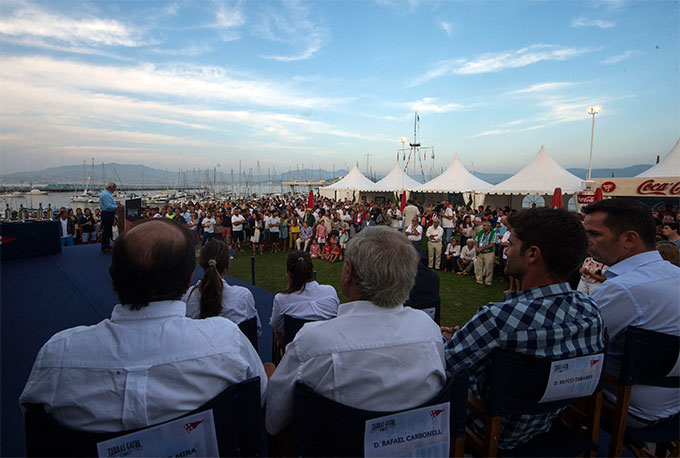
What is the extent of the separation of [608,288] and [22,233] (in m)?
9.20

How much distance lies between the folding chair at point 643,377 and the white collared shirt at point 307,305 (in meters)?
2.08


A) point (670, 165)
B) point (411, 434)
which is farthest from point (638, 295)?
point (670, 165)

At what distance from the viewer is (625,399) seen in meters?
1.80

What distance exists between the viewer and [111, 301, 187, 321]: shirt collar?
45.9 inches

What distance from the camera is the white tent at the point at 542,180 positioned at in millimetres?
14788

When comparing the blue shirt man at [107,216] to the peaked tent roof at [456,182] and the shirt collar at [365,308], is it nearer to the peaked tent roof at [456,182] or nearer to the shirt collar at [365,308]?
the shirt collar at [365,308]

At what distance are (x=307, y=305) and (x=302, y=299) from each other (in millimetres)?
86

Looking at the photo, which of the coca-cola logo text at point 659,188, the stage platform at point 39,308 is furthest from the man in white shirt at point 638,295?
the coca-cola logo text at point 659,188

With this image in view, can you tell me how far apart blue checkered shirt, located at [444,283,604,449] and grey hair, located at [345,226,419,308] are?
455 mm

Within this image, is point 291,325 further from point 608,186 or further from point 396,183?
point 396,183

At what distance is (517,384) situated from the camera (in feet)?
4.77

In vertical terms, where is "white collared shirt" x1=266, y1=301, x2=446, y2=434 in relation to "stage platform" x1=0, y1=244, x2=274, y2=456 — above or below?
above

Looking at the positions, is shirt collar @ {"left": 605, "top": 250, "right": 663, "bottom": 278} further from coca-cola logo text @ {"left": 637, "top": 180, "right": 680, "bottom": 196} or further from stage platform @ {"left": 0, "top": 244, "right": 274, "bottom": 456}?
coca-cola logo text @ {"left": 637, "top": 180, "right": 680, "bottom": 196}

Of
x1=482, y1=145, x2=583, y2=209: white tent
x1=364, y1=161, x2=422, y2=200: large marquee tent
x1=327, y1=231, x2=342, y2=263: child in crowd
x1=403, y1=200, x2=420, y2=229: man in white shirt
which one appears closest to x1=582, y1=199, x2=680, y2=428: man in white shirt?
x1=327, y1=231, x2=342, y2=263: child in crowd
